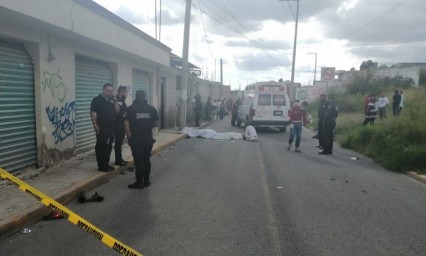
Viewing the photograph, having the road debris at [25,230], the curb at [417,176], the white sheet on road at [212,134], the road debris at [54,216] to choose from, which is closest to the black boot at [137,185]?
the road debris at [54,216]

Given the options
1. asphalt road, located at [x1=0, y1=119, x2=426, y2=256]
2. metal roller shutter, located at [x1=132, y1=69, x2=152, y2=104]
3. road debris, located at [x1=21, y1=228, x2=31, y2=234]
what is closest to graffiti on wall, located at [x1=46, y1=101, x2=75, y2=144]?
asphalt road, located at [x1=0, y1=119, x2=426, y2=256]

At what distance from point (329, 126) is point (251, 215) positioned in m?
7.61

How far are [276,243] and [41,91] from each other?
566 cm

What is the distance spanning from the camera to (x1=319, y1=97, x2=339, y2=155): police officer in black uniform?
1284 centimetres

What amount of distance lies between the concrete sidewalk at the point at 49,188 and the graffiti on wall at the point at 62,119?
651 mm

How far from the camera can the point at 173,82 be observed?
22219mm

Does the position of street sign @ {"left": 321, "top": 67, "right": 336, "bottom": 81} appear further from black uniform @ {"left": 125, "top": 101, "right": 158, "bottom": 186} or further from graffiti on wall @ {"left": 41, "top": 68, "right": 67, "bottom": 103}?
black uniform @ {"left": 125, "top": 101, "right": 158, "bottom": 186}

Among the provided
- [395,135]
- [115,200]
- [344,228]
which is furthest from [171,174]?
[395,135]

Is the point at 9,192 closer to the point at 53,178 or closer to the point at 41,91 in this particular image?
the point at 53,178

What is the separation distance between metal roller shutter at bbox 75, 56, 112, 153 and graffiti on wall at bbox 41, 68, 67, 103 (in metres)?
1.11

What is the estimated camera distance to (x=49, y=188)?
686 cm

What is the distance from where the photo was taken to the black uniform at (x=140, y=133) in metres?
7.56

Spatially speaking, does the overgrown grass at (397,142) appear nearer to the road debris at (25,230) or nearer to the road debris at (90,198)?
the road debris at (90,198)

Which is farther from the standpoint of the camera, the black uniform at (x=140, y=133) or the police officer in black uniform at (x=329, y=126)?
the police officer in black uniform at (x=329, y=126)
